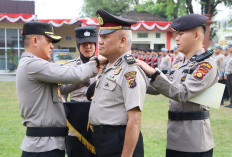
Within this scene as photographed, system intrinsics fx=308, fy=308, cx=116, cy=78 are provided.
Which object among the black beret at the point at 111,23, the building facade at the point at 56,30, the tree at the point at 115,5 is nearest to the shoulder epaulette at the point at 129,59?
the black beret at the point at 111,23

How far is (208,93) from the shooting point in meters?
2.85

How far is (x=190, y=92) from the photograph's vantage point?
275cm

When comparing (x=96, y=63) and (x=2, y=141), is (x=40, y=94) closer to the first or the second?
(x=96, y=63)

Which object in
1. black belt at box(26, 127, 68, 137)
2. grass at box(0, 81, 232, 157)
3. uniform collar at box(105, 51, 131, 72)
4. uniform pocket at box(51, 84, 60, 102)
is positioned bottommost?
grass at box(0, 81, 232, 157)

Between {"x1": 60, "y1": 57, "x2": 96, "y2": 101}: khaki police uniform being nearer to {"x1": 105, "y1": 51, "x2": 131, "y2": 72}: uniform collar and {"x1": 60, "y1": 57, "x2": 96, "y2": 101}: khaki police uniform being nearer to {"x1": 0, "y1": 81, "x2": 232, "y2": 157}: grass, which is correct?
{"x1": 105, "y1": 51, "x2": 131, "y2": 72}: uniform collar

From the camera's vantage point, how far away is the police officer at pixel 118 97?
2.43 m

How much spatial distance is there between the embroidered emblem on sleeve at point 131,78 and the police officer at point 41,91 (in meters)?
0.50

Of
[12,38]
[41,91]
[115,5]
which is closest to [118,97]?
[41,91]

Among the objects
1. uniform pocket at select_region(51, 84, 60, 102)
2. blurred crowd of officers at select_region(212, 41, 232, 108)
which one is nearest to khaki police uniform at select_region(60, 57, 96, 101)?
uniform pocket at select_region(51, 84, 60, 102)

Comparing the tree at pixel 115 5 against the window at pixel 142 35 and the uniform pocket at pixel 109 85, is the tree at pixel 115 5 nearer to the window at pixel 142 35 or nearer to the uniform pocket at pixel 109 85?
the window at pixel 142 35

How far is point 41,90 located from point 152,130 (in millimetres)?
4706

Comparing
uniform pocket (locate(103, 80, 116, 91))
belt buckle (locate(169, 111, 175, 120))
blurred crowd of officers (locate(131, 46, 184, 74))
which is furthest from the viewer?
blurred crowd of officers (locate(131, 46, 184, 74))

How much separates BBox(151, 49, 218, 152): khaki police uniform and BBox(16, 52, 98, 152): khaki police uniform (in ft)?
2.39

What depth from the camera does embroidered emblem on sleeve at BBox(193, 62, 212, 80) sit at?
109 inches
